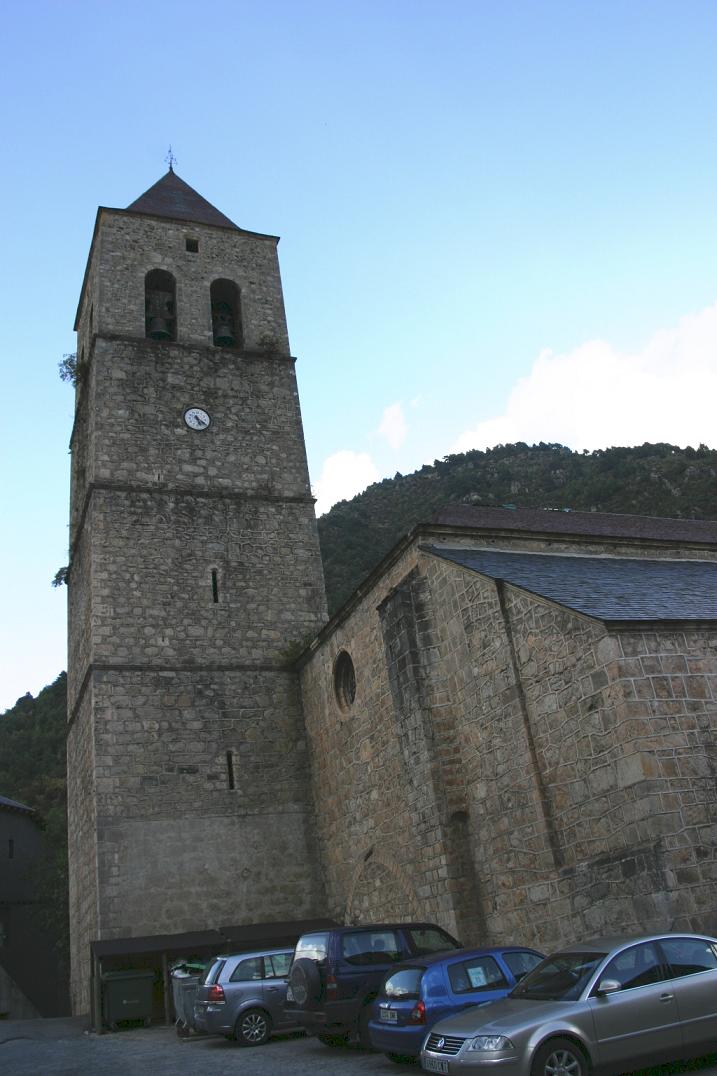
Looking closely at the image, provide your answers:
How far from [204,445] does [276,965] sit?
10580 millimetres

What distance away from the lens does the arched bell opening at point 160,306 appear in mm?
18906

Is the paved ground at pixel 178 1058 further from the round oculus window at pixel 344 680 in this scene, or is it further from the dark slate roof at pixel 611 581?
the round oculus window at pixel 344 680

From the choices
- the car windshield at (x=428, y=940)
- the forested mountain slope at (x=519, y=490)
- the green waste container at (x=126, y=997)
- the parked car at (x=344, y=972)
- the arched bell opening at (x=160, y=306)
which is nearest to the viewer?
the parked car at (x=344, y=972)

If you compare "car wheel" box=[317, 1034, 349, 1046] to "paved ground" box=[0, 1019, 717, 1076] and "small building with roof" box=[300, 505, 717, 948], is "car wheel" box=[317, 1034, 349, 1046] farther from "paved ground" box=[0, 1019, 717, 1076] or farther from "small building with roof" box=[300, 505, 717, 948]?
"small building with roof" box=[300, 505, 717, 948]

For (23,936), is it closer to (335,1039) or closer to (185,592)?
(185,592)

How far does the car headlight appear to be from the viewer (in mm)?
5426

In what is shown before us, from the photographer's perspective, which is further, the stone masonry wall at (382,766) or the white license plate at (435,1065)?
the stone masonry wall at (382,766)

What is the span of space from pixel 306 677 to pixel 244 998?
22.3 feet

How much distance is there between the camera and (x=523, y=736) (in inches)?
394

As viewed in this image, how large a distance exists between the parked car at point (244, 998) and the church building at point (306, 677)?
2208mm

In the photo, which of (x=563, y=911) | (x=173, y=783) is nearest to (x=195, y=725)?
(x=173, y=783)

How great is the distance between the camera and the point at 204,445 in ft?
58.1

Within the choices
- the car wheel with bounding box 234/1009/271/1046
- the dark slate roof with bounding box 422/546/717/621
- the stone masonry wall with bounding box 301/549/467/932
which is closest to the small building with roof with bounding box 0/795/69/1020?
the stone masonry wall with bounding box 301/549/467/932

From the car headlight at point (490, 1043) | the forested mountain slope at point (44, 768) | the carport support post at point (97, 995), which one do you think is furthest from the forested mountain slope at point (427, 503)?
the car headlight at point (490, 1043)
